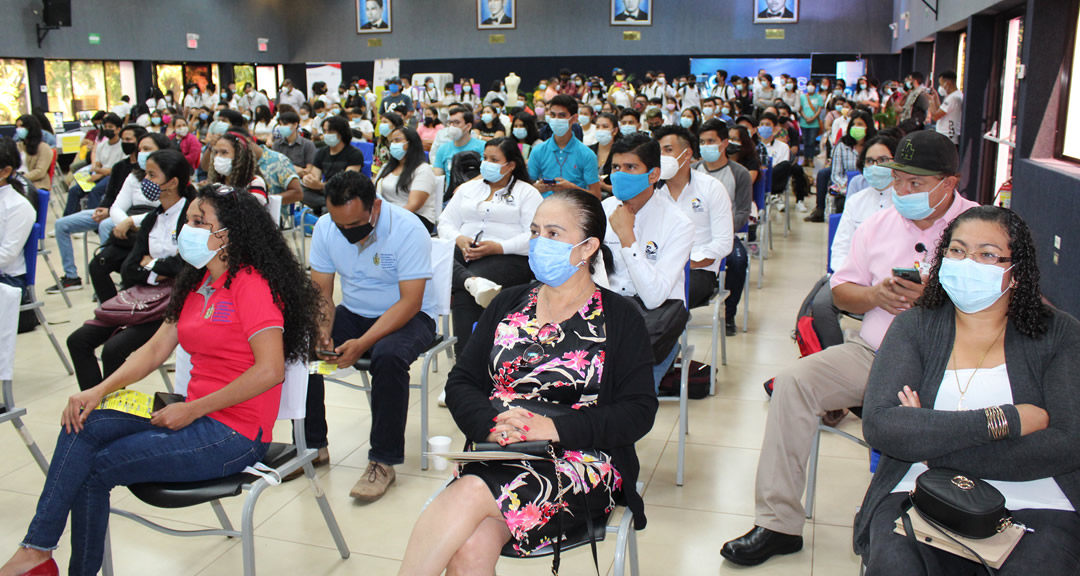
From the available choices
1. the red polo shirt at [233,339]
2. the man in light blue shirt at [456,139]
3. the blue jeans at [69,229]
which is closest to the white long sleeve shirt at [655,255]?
the red polo shirt at [233,339]

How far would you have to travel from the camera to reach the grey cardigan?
1978mm

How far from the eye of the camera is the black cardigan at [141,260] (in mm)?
3883

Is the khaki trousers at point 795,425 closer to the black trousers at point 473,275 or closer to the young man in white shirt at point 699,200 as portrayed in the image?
the young man in white shirt at point 699,200

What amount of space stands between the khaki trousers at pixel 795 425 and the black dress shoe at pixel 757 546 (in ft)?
0.09

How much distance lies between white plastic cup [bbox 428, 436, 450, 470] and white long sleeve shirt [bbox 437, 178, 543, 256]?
146 cm

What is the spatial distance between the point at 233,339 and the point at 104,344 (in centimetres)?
165

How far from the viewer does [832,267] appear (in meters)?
3.65

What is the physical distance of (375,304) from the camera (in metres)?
3.71

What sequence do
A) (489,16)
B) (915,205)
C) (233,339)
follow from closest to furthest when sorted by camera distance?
(233,339) < (915,205) < (489,16)

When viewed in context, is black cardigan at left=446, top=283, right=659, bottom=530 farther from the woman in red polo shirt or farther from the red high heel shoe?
the red high heel shoe

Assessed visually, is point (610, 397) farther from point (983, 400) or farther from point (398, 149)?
point (398, 149)

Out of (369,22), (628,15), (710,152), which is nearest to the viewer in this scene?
(710,152)

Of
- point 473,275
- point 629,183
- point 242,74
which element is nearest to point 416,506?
point 473,275

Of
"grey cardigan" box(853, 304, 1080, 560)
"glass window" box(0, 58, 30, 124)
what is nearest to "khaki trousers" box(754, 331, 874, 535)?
"grey cardigan" box(853, 304, 1080, 560)
